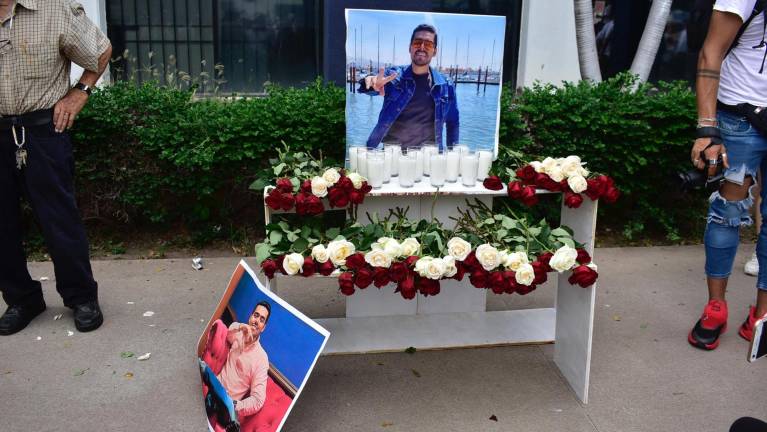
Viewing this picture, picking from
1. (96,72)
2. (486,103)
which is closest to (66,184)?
(96,72)

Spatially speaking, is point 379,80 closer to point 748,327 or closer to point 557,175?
point 557,175

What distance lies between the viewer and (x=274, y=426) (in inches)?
106

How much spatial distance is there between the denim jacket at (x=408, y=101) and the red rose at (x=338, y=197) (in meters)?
0.67

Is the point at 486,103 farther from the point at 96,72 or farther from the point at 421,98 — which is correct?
the point at 96,72

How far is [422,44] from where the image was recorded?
360cm

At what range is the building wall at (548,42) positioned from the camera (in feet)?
24.6

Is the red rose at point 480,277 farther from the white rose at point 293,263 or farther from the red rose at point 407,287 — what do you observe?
the white rose at point 293,263

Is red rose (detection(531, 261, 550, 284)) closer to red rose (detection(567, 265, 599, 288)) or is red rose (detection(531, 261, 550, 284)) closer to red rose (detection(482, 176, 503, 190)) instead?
red rose (detection(567, 265, 599, 288))

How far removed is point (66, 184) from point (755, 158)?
3518 millimetres

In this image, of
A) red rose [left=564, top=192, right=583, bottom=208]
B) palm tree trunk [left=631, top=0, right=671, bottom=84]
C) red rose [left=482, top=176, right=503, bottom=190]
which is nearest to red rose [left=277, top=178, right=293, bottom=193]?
red rose [left=482, top=176, right=503, bottom=190]

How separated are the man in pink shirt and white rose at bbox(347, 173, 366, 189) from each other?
0.68 m

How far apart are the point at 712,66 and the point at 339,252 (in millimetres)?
2023

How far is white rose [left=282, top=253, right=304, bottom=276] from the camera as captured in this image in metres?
2.87

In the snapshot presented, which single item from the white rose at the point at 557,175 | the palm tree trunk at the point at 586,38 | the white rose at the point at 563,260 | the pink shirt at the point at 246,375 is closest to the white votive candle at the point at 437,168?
the white rose at the point at 557,175
